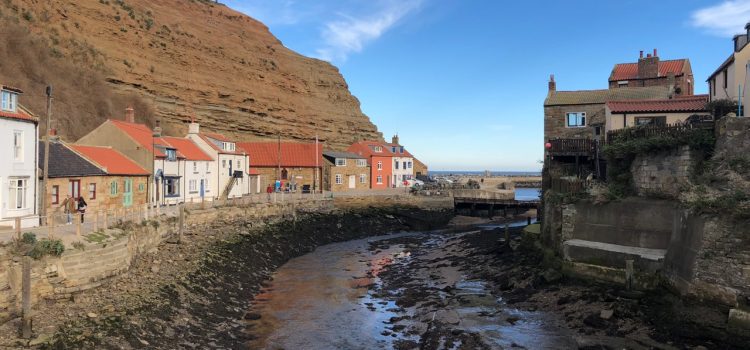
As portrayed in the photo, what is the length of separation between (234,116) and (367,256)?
49658 millimetres

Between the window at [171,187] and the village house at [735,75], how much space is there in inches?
1516

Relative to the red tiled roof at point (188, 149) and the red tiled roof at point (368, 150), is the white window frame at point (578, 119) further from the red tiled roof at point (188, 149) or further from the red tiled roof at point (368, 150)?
the red tiled roof at point (368, 150)

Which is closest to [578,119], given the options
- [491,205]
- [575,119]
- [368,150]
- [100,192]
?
[575,119]

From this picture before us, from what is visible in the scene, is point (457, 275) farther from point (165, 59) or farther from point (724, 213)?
point (165, 59)

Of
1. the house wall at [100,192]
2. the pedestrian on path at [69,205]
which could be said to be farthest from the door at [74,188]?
the pedestrian on path at [69,205]

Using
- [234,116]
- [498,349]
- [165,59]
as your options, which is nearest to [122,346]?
[498,349]

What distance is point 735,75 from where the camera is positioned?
27062 millimetres

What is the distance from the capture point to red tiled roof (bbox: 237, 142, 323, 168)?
63.2 m

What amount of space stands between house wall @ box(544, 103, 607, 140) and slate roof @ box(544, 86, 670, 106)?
0.36 metres

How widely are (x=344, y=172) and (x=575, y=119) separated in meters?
34.7

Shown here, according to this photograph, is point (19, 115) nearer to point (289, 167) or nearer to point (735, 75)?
point (735, 75)

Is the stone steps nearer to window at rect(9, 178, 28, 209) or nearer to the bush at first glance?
the bush

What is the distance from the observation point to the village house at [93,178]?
87.2 ft

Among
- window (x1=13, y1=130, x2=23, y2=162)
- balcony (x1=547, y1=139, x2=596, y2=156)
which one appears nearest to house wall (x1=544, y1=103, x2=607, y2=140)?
balcony (x1=547, y1=139, x2=596, y2=156)
